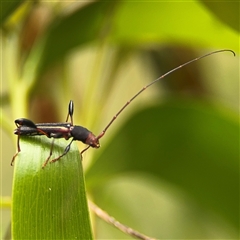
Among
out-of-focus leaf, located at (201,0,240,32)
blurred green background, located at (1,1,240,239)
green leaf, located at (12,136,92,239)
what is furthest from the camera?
blurred green background, located at (1,1,240,239)

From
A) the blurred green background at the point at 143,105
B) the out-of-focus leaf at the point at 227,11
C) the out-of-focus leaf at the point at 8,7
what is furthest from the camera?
the blurred green background at the point at 143,105

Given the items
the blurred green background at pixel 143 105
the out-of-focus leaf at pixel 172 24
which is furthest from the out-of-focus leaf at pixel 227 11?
the out-of-focus leaf at pixel 172 24

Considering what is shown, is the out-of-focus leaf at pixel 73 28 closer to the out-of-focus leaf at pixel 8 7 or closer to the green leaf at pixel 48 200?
the out-of-focus leaf at pixel 8 7

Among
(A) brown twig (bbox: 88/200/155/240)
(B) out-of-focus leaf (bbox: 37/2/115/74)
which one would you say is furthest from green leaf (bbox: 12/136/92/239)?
(B) out-of-focus leaf (bbox: 37/2/115/74)

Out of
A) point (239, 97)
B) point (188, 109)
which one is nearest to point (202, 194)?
point (188, 109)

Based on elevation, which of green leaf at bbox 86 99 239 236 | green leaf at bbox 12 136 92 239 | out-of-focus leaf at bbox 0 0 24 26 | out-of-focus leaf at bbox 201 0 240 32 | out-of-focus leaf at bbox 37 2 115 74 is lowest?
green leaf at bbox 12 136 92 239

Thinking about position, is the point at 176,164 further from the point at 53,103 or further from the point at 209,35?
the point at 53,103

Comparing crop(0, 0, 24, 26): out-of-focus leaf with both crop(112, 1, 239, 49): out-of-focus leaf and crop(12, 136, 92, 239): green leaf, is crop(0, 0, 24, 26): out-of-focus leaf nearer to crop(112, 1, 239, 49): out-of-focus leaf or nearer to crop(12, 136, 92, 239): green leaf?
crop(12, 136, 92, 239): green leaf

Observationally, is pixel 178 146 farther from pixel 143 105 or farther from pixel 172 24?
pixel 172 24
